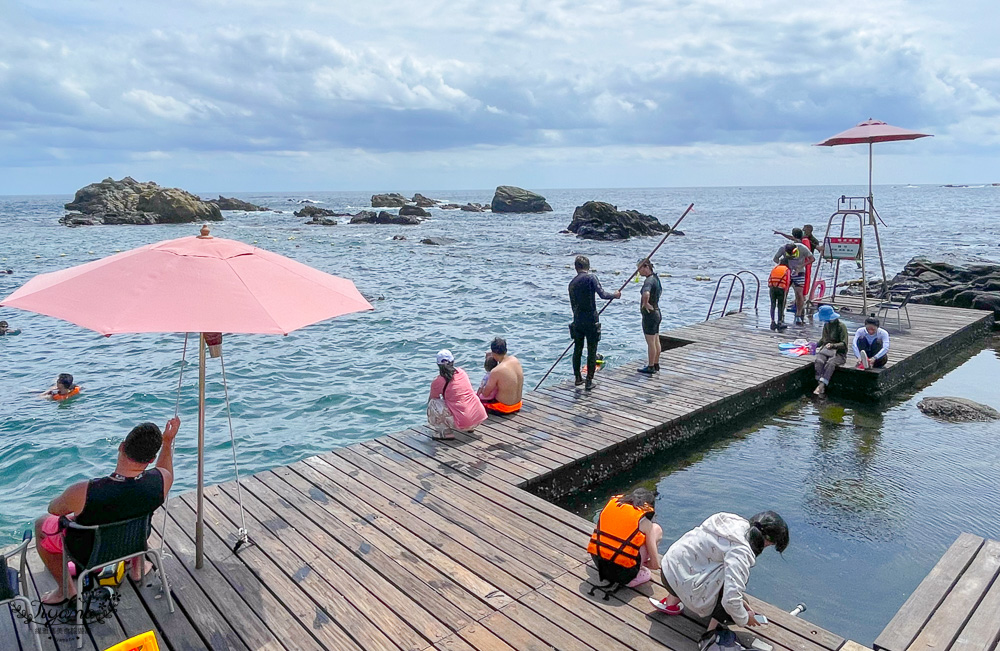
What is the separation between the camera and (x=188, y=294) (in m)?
4.30

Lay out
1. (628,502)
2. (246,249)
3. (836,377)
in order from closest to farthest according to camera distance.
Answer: (246,249) < (628,502) < (836,377)

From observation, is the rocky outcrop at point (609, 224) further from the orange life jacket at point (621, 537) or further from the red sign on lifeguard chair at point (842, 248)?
the orange life jacket at point (621, 537)

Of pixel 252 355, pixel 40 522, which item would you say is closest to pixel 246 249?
pixel 40 522

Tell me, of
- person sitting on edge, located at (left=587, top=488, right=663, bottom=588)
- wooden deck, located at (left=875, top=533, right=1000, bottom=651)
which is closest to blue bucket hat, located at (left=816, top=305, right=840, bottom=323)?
wooden deck, located at (left=875, top=533, right=1000, bottom=651)

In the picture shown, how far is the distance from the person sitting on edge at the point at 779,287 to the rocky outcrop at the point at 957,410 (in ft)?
12.5

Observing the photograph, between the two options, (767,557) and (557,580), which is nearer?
(557,580)

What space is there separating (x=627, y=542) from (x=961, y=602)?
2.60 metres

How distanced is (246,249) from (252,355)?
13.6 m

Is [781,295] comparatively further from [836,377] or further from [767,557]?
[767,557]

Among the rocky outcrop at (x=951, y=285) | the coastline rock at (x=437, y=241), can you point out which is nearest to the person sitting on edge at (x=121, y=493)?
the rocky outcrop at (x=951, y=285)

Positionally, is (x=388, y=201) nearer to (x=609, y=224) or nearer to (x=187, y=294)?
(x=609, y=224)

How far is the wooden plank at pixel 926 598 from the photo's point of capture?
15.7ft

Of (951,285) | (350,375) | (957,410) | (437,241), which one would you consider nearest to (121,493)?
(350,375)

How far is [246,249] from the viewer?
5.00m
